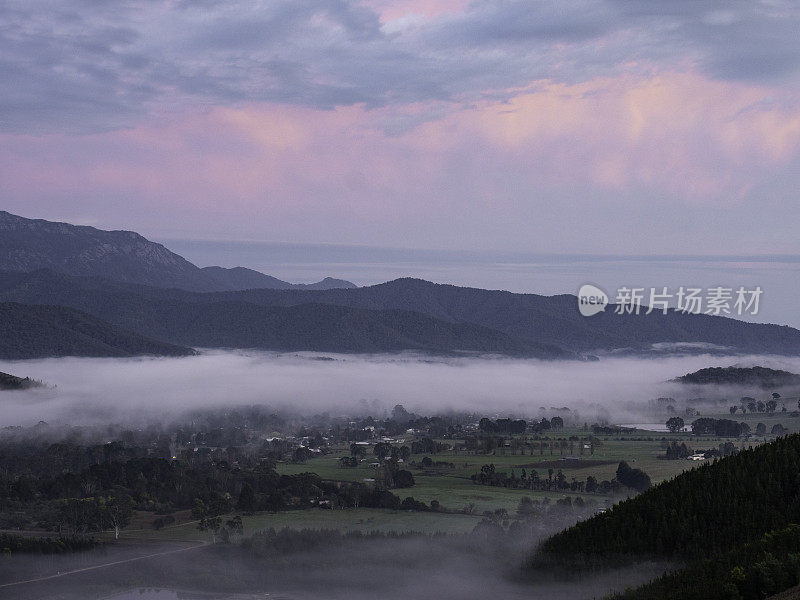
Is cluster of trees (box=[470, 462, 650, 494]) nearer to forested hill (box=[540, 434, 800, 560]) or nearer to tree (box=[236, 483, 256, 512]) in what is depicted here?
tree (box=[236, 483, 256, 512])

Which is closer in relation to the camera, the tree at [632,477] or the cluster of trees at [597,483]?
the tree at [632,477]

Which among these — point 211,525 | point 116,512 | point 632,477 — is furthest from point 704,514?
point 116,512

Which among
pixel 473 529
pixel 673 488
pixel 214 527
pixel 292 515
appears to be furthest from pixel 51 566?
pixel 673 488

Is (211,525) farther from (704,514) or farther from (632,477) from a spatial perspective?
(704,514)

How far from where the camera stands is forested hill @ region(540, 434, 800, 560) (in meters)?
96.1

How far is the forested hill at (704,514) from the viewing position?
96.1 m

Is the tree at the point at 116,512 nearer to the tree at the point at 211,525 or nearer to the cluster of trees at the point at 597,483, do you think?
the tree at the point at 211,525

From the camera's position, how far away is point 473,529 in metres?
159

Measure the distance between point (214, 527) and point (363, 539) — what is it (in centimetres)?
3431

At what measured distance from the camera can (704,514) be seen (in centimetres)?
10319

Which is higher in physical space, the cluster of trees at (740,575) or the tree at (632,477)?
the cluster of trees at (740,575)

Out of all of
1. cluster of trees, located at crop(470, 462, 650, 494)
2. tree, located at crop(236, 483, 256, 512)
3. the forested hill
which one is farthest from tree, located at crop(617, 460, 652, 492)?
tree, located at crop(236, 483, 256, 512)

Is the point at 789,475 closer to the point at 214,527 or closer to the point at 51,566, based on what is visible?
the point at 214,527

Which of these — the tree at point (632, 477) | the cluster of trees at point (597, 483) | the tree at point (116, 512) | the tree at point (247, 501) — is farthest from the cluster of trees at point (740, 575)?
the tree at point (116, 512)
